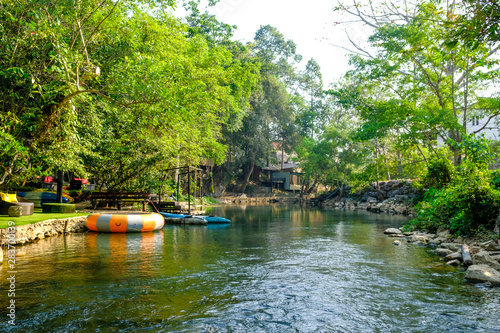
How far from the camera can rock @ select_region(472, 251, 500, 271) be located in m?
7.05

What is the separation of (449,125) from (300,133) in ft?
101

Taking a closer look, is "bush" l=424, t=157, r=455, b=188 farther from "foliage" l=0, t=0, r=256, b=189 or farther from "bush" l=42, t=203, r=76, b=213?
"bush" l=42, t=203, r=76, b=213

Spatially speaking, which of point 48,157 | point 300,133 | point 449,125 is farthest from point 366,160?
point 48,157

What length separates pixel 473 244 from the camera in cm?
919

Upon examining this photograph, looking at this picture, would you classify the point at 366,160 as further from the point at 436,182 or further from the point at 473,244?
the point at 473,244

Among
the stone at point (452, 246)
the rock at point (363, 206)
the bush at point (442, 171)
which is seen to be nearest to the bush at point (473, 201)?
the stone at point (452, 246)

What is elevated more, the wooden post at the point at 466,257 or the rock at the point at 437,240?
the wooden post at the point at 466,257

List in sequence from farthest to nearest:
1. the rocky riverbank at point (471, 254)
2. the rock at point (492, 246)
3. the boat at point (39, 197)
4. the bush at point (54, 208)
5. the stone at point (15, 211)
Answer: the boat at point (39, 197), the bush at point (54, 208), the stone at point (15, 211), the rock at point (492, 246), the rocky riverbank at point (471, 254)

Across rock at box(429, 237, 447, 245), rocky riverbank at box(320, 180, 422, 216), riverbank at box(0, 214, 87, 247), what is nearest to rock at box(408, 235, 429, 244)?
rock at box(429, 237, 447, 245)

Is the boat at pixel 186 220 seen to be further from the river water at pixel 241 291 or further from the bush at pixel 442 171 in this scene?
the bush at pixel 442 171

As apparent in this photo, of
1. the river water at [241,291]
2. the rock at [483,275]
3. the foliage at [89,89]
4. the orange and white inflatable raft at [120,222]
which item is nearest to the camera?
the river water at [241,291]

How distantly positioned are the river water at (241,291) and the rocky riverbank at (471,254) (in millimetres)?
297

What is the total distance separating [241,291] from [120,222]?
8.50 m

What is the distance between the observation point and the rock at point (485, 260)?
7047 millimetres
